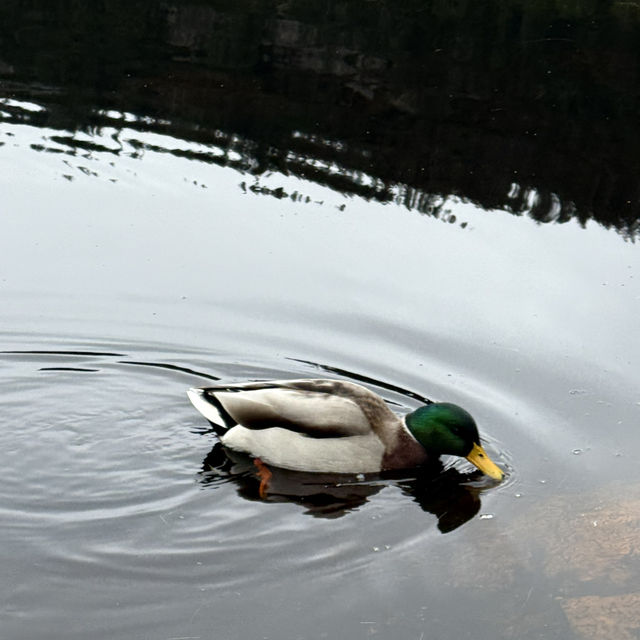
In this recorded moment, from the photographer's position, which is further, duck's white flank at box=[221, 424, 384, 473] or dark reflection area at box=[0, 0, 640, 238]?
dark reflection area at box=[0, 0, 640, 238]

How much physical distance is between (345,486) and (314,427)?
0.39 m

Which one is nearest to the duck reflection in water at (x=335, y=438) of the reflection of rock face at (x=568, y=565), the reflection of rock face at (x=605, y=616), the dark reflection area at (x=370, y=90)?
the reflection of rock face at (x=568, y=565)

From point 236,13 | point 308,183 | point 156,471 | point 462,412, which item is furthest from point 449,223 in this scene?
point 236,13

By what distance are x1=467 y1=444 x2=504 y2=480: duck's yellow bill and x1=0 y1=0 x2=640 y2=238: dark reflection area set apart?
396 centimetres

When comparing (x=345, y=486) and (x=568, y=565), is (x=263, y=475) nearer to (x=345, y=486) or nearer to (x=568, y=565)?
(x=345, y=486)

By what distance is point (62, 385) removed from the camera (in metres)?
7.23

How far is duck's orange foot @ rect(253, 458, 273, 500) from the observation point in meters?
6.46

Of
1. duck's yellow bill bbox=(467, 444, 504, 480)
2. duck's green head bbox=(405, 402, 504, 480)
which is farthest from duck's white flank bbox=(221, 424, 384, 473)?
duck's yellow bill bbox=(467, 444, 504, 480)

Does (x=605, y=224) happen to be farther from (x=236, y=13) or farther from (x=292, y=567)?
(x=236, y=13)

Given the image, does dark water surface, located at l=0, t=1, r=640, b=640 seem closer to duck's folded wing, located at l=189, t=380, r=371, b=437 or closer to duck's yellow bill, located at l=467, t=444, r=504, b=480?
duck's yellow bill, located at l=467, t=444, r=504, b=480

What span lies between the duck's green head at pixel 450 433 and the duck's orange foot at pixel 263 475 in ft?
2.85

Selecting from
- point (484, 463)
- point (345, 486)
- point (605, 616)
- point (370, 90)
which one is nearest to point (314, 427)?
point (345, 486)

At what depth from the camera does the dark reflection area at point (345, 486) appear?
250 inches

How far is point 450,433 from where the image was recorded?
6.79 m
